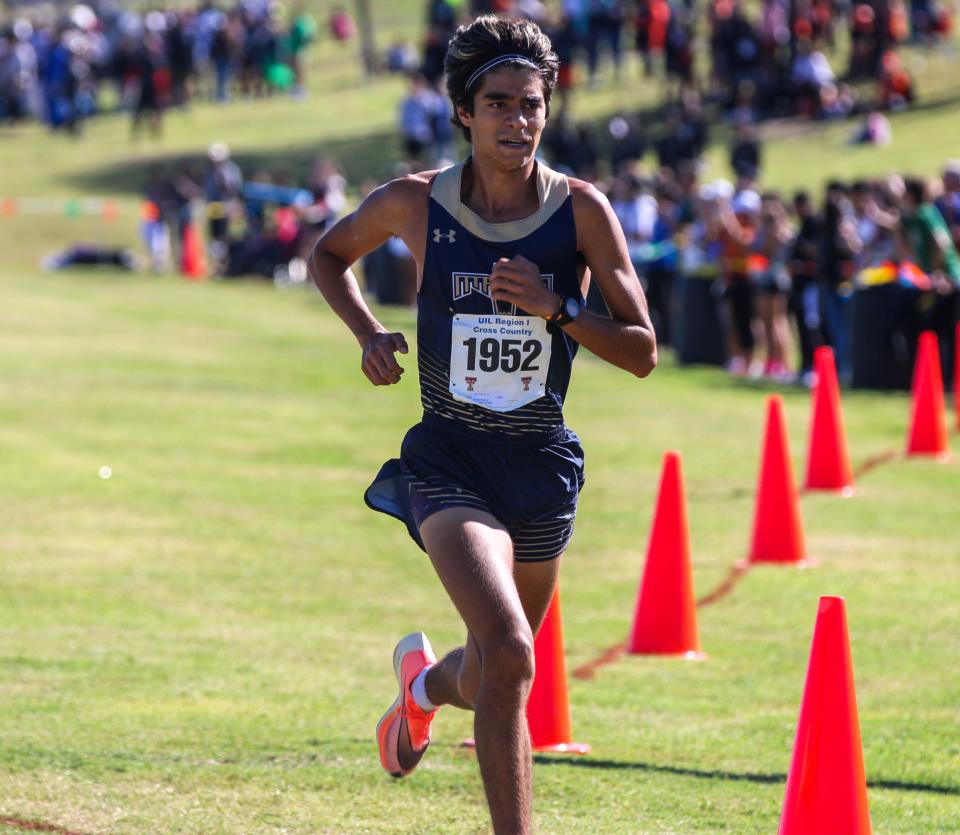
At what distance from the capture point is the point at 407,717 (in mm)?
5637

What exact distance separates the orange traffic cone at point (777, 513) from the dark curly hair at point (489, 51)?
538 cm

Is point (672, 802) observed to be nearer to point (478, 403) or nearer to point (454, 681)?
point (454, 681)

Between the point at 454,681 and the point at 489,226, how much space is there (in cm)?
127

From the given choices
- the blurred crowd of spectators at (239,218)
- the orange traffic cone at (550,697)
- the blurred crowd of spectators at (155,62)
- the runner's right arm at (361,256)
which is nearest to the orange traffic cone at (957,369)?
the orange traffic cone at (550,697)

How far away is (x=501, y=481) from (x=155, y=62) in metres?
43.3

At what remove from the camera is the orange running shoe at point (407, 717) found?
5.64 meters

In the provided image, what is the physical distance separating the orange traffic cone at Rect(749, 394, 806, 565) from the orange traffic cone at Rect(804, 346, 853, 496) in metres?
2.26

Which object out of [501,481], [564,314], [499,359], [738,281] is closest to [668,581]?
[501,481]

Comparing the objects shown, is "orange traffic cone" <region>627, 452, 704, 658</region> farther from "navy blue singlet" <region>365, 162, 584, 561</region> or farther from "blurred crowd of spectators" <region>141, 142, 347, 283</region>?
"blurred crowd of spectators" <region>141, 142, 347, 283</region>

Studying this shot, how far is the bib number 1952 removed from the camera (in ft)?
16.7

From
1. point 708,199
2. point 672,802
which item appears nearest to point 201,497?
point 672,802

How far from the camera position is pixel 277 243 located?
32.6m

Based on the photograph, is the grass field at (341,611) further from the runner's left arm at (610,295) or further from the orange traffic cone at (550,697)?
the runner's left arm at (610,295)

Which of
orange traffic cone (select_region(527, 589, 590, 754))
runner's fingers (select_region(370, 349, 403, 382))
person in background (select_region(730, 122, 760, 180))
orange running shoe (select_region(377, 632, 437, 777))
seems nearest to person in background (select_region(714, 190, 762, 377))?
person in background (select_region(730, 122, 760, 180))
